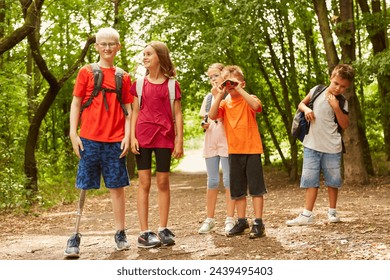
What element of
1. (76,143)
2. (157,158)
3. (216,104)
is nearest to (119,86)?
(76,143)

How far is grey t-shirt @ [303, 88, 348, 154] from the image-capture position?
652cm

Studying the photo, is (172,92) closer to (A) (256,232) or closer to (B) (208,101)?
(B) (208,101)

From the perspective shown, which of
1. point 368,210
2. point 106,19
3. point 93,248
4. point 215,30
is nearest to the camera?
point 93,248

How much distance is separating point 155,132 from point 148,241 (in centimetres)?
106

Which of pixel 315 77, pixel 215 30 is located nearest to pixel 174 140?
pixel 215 30

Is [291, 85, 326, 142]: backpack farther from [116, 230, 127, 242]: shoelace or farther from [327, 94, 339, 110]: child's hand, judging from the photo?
[116, 230, 127, 242]: shoelace

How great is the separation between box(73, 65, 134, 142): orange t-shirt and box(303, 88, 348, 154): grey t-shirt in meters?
2.31

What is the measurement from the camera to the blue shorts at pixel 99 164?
5453mm

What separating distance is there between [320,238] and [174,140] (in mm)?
1754

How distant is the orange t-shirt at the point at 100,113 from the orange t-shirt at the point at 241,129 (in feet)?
4.01

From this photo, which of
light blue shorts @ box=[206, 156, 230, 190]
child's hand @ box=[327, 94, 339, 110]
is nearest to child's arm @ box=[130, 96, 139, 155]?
light blue shorts @ box=[206, 156, 230, 190]

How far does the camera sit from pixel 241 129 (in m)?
6.04
